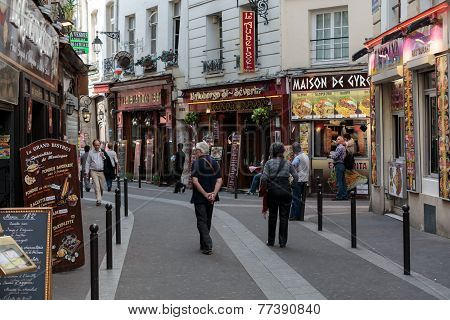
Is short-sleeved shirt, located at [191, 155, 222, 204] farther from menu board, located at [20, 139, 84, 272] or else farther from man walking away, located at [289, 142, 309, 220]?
man walking away, located at [289, 142, 309, 220]

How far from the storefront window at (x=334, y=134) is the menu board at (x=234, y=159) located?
11.3 feet

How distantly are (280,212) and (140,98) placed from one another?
20.5m

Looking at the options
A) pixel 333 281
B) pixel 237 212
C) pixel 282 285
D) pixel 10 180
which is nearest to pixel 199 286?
pixel 282 285

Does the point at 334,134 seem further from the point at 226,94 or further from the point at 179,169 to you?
the point at 179,169

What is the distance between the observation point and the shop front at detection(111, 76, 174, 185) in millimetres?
29109

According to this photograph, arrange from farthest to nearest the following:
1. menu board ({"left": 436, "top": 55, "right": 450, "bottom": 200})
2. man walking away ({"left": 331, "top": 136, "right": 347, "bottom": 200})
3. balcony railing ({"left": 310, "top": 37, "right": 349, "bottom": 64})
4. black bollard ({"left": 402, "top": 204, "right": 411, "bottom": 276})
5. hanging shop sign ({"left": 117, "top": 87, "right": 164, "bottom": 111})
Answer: hanging shop sign ({"left": 117, "top": 87, "right": 164, "bottom": 111}) < balcony railing ({"left": 310, "top": 37, "right": 349, "bottom": 64}) < man walking away ({"left": 331, "top": 136, "right": 347, "bottom": 200}) < menu board ({"left": 436, "top": 55, "right": 450, "bottom": 200}) < black bollard ({"left": 402, "top": 204, "right": 411, "bottom": 276})

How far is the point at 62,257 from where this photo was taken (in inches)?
359

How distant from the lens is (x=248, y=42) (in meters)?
A: 23.3

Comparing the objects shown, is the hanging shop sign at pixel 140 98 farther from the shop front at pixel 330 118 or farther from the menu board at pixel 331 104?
the shop front at pixel 330 118

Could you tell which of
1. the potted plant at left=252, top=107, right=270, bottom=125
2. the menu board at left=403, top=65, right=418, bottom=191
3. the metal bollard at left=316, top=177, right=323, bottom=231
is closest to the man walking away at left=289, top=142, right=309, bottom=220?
the metal bollard at left=316, top=177, right=323, bottom=231

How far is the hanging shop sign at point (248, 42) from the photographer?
23.2 metres

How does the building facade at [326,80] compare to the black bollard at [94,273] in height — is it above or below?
above

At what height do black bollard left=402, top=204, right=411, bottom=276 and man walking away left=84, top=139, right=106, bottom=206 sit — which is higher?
man walking away left=84, top=139, right=106, bottom=206

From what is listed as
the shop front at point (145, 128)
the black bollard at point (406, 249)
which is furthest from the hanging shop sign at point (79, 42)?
the black bollard at point (406, 249)
